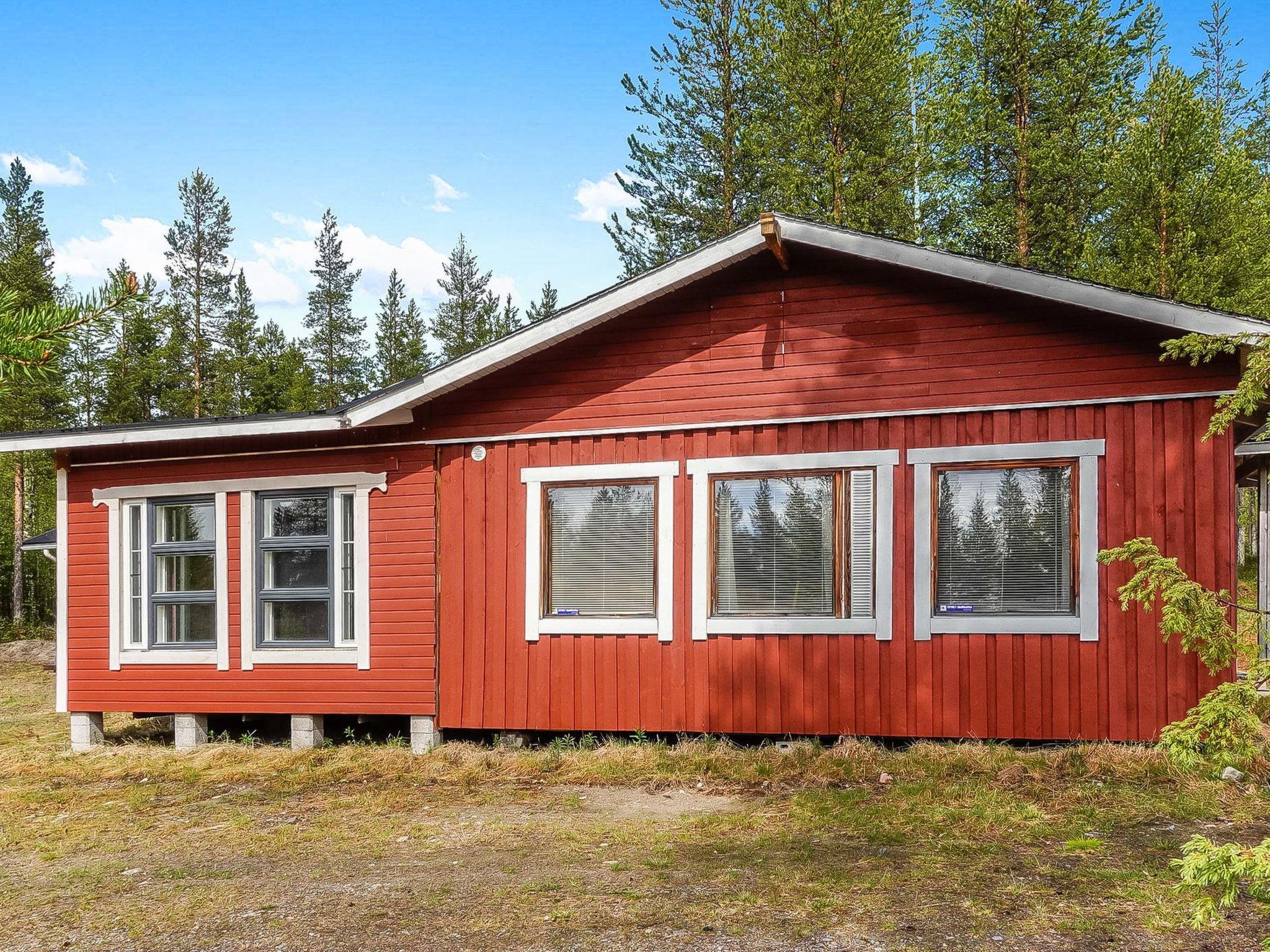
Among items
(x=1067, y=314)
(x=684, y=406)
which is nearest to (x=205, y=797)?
(x=684, y=406)

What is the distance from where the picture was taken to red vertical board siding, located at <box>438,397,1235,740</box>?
7.22 m

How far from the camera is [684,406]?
841cm

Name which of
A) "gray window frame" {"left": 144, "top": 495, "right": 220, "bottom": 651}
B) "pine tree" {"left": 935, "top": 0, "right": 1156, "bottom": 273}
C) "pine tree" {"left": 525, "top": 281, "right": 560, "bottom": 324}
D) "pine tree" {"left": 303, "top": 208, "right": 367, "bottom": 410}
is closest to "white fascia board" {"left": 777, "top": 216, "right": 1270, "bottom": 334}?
"gray window frame" {"left": 144, "top": 495, "right": 220, "bottom": 651}

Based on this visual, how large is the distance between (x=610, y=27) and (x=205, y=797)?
A: 22940 millimetres

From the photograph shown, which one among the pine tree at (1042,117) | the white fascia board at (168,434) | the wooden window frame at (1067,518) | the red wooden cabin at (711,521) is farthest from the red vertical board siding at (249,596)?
the pine tree at (1042,117)

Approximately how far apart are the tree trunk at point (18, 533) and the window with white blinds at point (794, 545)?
25.3 meters

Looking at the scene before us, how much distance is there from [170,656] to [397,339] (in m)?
32.9

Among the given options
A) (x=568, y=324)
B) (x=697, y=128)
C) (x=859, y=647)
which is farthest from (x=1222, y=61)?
(x=859, y=647)

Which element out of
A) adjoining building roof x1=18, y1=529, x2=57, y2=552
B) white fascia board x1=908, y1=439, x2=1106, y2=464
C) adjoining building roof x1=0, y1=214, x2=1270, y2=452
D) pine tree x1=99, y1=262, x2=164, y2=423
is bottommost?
adjoining building roof x1=18, y1=529, x2=57, y2=552

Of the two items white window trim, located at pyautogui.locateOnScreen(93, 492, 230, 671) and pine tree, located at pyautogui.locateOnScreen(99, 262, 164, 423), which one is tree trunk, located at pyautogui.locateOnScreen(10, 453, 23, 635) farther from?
white window trim, located at pyautogui.locateOnScreen(93, 492, 230, 671)

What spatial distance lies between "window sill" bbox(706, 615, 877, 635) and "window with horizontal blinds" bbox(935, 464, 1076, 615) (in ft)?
1.95

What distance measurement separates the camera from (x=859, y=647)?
7.88 metres

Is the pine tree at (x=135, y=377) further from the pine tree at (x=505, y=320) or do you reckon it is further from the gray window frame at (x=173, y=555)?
the gray window frame at (x=173, y=555)

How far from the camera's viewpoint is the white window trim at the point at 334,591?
917cm
